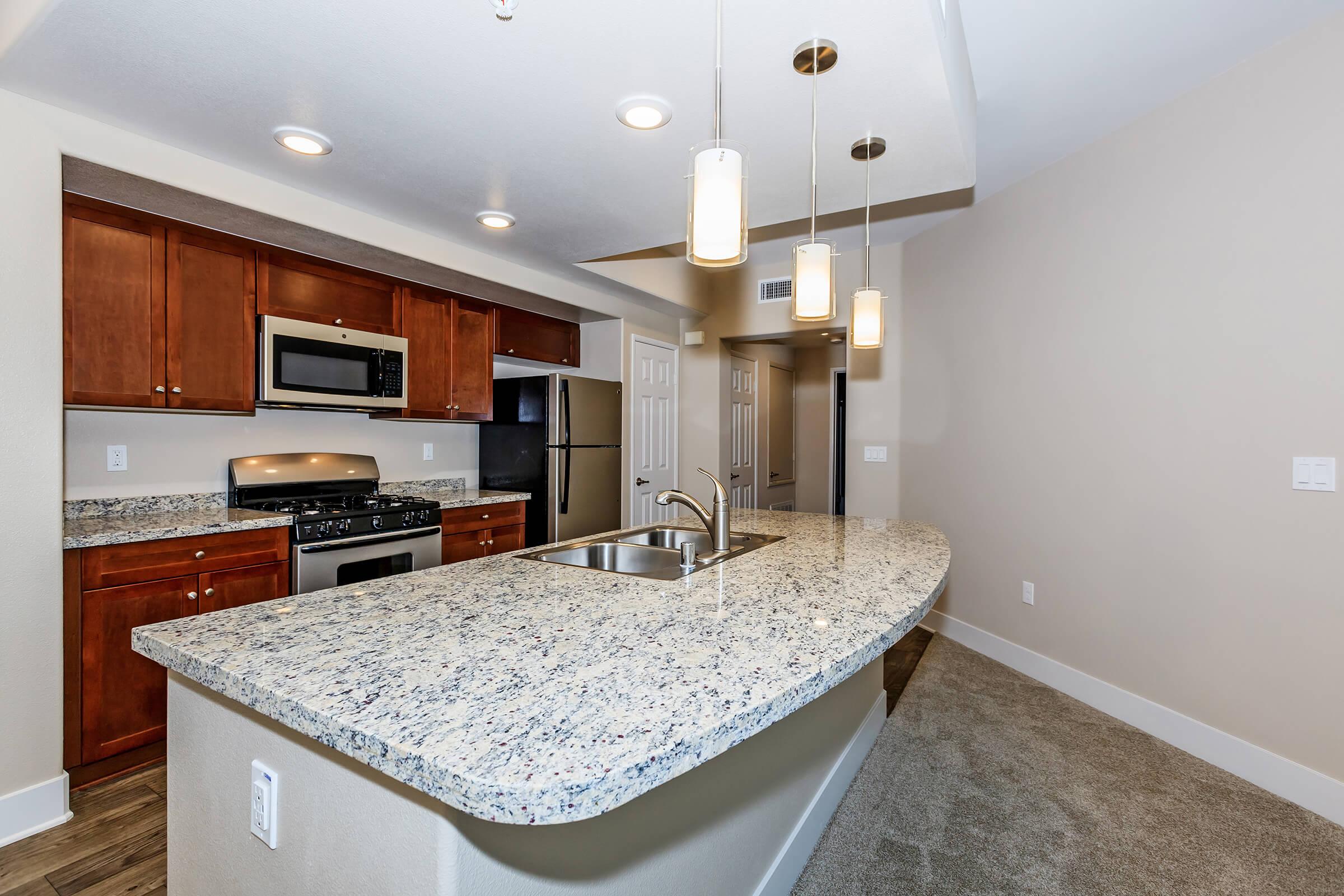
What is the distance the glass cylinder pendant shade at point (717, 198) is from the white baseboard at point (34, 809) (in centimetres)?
266

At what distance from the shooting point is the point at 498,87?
193 cm

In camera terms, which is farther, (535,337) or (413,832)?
(535,337)

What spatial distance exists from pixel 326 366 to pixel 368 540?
2.91ft

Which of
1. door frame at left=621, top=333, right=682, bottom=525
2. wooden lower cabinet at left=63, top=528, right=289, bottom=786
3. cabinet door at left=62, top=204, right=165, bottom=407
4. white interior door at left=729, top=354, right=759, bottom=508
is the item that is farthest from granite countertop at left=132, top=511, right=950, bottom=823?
white interior door at left=729, top=354, right=759, bottom=508

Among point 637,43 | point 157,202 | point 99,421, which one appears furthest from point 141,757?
point 637,43

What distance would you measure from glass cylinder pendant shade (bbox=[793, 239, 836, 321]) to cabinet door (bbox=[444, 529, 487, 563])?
87.3 inches

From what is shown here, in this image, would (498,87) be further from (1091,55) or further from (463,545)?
(463,545)

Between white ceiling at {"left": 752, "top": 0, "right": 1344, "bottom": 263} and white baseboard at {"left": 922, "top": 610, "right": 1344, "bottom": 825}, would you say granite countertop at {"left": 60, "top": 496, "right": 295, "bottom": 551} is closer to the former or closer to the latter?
white ceiling at {"left": 752, "top": 0, "right": 1344, "bottom": 263}

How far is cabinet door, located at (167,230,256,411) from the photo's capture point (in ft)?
8.35

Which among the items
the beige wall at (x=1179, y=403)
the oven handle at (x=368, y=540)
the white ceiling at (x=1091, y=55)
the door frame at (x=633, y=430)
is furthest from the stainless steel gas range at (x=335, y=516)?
the beige wall at (x=1179, y=403)

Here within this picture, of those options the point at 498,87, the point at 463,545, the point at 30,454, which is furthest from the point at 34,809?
the point at 498,87

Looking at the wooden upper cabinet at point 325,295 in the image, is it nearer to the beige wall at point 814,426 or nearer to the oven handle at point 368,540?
the oven handle at point 368,540

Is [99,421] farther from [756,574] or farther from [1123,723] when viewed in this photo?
[1123,723]

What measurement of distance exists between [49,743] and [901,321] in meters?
4.77
